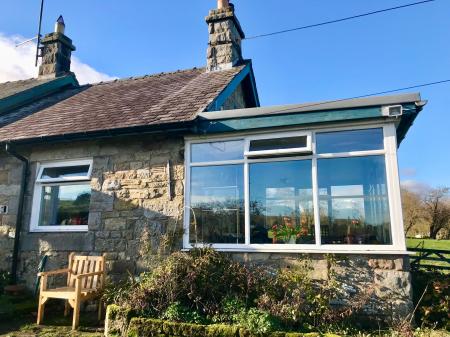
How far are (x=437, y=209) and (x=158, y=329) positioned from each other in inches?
1124

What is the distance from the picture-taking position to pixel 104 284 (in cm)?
554

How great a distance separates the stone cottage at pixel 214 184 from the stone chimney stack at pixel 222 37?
5.14 feet


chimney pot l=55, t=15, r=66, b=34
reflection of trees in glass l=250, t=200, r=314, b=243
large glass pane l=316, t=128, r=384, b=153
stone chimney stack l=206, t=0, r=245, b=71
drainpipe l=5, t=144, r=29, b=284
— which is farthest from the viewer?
chimney pot l=55, t=15, r=66, b=34

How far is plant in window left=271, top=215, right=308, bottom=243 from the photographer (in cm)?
535

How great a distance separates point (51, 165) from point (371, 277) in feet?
19.3

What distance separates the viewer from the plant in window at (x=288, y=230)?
535 cm

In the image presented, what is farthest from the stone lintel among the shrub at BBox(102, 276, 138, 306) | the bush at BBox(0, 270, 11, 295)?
the shrub at BBox(102, 276, 138, 306)

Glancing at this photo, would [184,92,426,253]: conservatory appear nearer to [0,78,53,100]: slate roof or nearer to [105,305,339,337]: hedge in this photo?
[105,305,339,337]: hedge

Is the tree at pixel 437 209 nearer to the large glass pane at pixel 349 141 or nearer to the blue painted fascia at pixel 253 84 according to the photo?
the blue painted fascia at pixel 253 84

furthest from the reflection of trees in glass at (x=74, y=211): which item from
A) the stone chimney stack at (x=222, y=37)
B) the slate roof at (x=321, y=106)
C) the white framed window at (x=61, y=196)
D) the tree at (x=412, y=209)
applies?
the tree at (x=412, y=209)

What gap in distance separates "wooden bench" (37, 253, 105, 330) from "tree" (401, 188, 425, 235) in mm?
21511

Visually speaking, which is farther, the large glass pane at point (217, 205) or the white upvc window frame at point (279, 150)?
the large glass pane at point (217, 205)

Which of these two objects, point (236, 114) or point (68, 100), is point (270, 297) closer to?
point (236, 114)

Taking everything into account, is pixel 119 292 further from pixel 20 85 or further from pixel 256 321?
pixel 20 85
